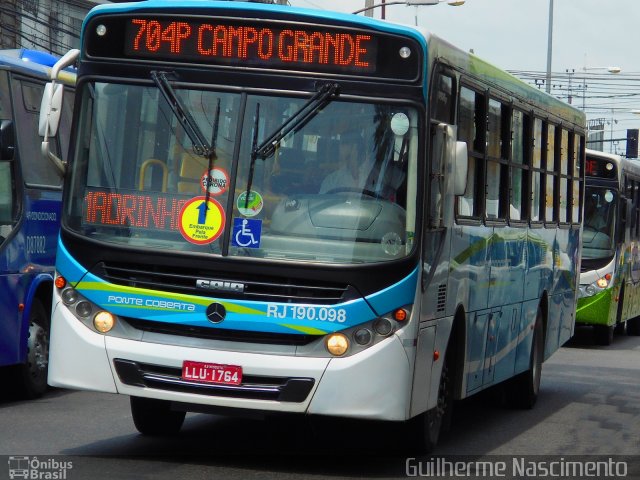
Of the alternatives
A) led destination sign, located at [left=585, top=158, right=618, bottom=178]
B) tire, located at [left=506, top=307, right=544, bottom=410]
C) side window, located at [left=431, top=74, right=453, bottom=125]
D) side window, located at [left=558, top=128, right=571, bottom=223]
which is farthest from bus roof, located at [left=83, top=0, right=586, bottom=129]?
led destination sign, located at [left=585, top=158, right=618, bottom=178]

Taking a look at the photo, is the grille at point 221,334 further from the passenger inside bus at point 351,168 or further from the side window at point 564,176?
the side window at point 564,176

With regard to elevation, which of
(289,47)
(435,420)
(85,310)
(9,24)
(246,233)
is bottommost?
(435,420)

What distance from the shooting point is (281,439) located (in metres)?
10.7

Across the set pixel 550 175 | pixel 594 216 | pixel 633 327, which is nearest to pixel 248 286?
pixel 550 175

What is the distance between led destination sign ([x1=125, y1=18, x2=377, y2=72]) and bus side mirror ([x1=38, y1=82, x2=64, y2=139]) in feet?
1.88

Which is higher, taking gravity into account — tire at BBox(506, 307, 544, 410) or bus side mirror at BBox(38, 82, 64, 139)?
bus side mirror at BBox(38, 82, 64, 139)

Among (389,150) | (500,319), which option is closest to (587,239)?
(500,319)

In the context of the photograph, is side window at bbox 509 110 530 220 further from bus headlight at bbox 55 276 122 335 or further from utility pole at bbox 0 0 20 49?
utility pole at bbox 0 0 20 49

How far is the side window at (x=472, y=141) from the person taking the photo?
10438 millimetres

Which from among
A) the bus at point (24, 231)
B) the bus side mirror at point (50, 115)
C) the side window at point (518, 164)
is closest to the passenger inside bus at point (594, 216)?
the side window at point (518, 164)

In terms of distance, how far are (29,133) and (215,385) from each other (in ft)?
18.4

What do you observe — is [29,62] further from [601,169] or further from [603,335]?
[603,335]

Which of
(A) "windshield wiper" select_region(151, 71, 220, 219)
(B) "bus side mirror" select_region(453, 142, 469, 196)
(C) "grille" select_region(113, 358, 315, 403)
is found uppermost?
(A) "windshield wiper" select_region(151, 71, 220, 219)

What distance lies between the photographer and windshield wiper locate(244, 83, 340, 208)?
28.7 ft
